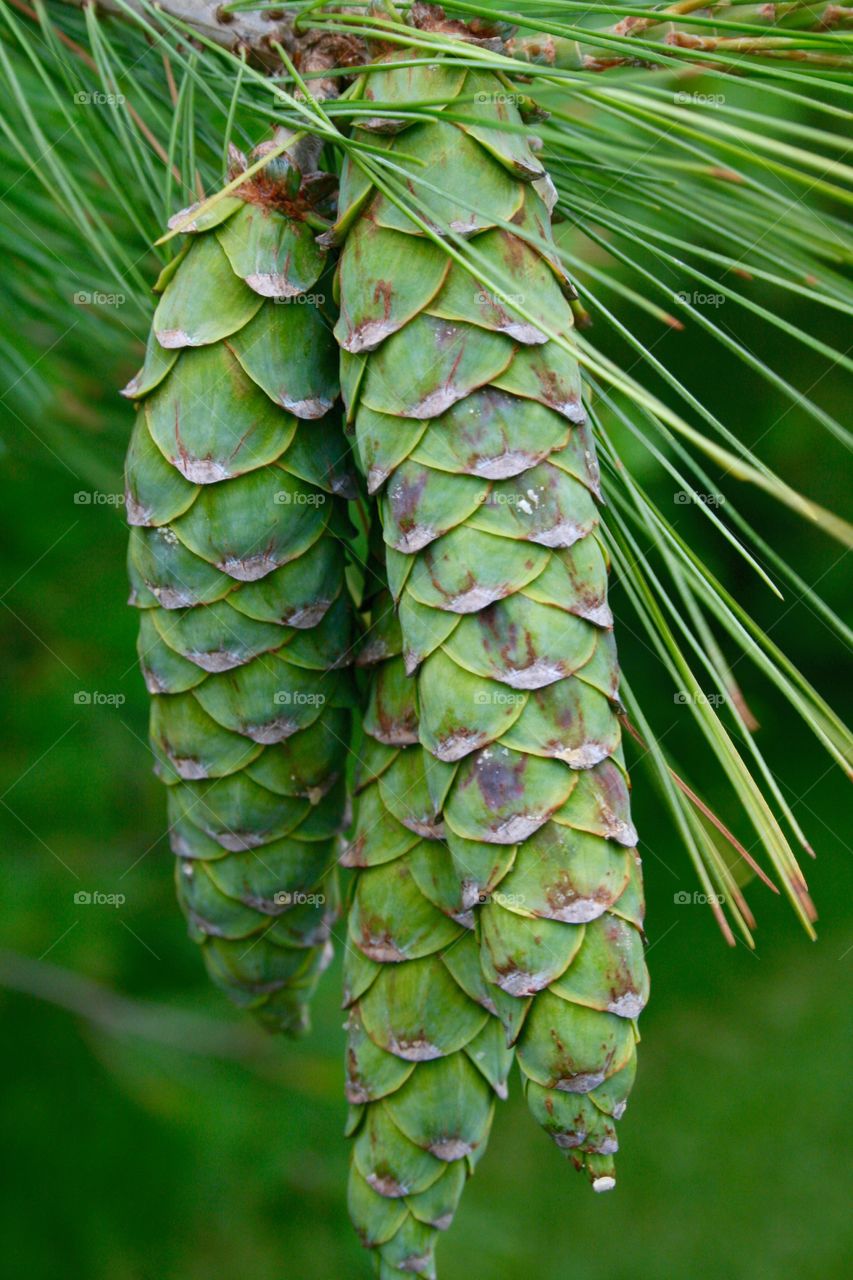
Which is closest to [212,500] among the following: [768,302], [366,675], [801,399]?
[366,675]

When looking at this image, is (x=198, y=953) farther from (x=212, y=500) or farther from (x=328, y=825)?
(x=212, y=500)
